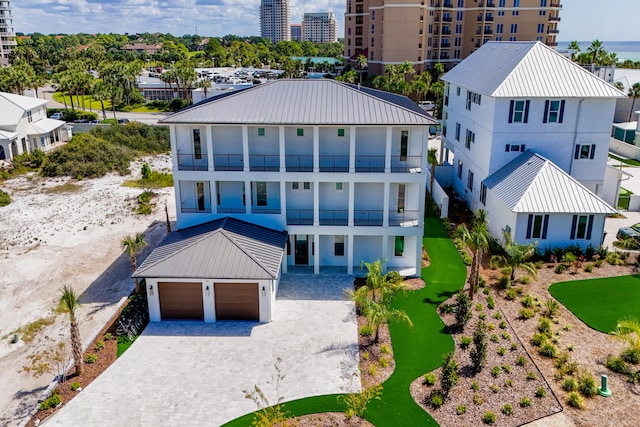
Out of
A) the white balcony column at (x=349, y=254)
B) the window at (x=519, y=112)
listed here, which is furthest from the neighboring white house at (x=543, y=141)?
the white balcony column at (x=349, y=254)

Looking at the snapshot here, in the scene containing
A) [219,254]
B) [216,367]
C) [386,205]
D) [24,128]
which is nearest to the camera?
[216,367]

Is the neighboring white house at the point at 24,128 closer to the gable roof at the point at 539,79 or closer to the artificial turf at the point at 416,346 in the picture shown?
the artificial turf at the point at 416,346

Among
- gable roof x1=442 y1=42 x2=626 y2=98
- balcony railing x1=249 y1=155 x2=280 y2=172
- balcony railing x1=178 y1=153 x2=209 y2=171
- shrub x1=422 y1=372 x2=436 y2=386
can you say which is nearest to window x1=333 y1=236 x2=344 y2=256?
balcony railing x1=249 y1=155 x2=280 y2=172

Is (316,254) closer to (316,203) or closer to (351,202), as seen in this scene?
(316,203)

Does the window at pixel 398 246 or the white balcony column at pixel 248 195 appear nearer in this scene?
the white balcony column at pixel 248 195

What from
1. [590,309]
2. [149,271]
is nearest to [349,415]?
[149,271]

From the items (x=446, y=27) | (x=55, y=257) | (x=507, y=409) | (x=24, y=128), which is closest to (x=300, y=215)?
(x=507, y=409)

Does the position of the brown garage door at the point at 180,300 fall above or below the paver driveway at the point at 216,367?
above
